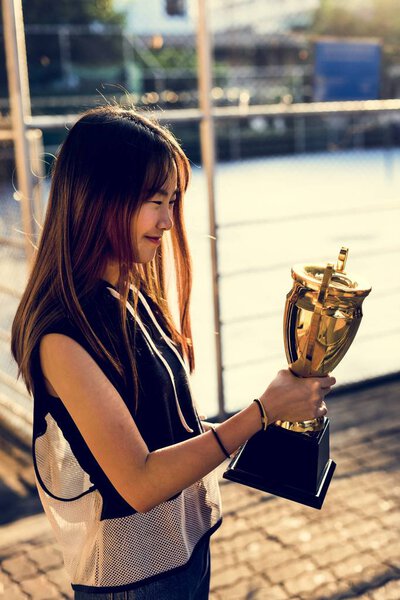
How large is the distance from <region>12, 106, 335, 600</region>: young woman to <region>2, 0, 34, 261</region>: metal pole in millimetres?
2075

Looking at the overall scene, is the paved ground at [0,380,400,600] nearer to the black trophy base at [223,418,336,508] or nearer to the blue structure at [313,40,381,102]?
the black trophy base at [223,418,336,508]

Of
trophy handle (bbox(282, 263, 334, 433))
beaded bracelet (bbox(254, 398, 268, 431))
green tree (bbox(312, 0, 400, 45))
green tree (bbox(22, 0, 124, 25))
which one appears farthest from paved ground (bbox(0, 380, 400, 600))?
green tree (bbox(22, 0, 124, 25))

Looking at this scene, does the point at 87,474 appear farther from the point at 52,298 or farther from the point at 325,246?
the point at 325,246

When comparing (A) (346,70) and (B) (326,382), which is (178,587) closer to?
(B) (326,382)

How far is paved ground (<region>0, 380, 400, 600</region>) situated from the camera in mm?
2992

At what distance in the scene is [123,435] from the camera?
1.40m

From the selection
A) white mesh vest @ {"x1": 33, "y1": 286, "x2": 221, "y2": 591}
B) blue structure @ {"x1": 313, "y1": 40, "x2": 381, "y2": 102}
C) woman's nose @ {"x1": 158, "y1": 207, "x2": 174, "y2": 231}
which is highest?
blue structure @ {"x1": 313, "y1": 40, "x2": 381, "y2": 102}

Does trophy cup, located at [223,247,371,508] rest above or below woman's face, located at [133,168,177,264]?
below

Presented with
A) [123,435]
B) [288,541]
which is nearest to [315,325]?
[123,435]

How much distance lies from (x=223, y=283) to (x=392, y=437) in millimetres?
4024

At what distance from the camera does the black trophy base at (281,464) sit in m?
1.77

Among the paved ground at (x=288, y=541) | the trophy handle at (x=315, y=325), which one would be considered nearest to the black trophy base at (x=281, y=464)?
the trophy handle at (x=315, y=325)

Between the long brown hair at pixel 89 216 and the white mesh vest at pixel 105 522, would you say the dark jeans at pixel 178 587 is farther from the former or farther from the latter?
the long brown hair at pixel 89 216

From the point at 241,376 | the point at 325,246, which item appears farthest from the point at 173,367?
the point at 325,246
